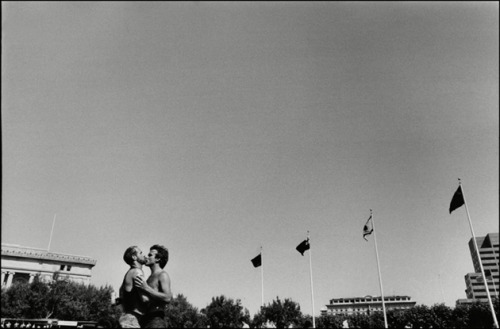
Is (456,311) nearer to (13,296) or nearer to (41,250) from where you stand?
(13,296)

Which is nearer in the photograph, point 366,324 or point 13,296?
point 13,296

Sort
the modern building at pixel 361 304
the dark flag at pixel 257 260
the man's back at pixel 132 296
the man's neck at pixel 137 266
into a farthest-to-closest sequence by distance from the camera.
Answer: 1. the modern building at pixel 361 304
2. the dark flag at pixel 257 260
3. the man's neck at pixel 137 266
4. the man's back at pixel 132 296

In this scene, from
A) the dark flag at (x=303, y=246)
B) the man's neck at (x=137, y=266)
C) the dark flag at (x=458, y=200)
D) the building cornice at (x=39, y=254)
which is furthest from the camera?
the building cornice at (x=39, y=254)

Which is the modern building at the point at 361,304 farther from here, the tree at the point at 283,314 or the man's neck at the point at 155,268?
the man's neck at the point at 155,268

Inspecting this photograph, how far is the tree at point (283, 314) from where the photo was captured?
5078 cm

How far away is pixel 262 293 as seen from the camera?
42375 millimetres

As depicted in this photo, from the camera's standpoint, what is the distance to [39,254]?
6544 centimetres

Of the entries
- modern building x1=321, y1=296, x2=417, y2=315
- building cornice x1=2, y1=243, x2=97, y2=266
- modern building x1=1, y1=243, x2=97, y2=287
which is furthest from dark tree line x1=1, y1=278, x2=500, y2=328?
modern building x1=321, y1=296, x2=417, y2=315

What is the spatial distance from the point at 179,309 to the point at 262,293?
16494 millimetres

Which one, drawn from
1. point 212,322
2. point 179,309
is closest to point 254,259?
point 212,322

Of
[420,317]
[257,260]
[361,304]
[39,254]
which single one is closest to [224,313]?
[257,260]

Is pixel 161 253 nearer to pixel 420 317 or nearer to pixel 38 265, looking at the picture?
pixel 420 317

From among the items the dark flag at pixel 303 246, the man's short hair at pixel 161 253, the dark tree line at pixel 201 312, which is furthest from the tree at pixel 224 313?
the man's short hair at pixel 161 253

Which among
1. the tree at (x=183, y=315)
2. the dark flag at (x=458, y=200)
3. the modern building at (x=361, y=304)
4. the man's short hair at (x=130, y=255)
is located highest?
the modern building at (x=361, y=304)
